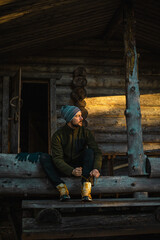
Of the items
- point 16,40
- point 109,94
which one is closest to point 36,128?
point 109,94

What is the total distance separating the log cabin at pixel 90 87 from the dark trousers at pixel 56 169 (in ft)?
0.96

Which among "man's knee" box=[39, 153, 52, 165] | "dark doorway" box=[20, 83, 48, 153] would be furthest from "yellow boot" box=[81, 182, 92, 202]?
"dark doorway" box=[20, 83, 48, 153]

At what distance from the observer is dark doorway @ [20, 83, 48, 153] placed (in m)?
12.0

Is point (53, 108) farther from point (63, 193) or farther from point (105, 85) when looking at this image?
point (63, 193)

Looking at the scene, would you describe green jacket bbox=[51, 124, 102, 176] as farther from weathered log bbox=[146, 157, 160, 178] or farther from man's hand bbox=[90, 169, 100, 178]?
weathered log bbox=[146, 157, 160, 178]

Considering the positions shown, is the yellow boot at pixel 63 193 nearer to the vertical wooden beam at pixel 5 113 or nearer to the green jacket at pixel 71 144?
the green jacket at pixel 71 144

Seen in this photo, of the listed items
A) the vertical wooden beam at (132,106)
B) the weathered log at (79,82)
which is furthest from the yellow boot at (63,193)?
the weathered log at (79,82)

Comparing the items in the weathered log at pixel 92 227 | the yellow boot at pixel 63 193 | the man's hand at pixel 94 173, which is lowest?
the weathered log at pixel 92 227

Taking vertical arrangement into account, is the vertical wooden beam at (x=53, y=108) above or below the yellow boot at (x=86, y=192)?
above

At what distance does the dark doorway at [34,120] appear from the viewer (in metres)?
12.0

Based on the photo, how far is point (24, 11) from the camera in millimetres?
6129

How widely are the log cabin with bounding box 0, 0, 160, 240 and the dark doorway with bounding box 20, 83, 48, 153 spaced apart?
3249mm

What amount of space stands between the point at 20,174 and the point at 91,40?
17.7 feet

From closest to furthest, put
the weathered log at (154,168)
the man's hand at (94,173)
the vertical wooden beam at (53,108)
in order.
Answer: the man's hand at (94,173) → the weathered log at (154,168) → the vertical wooden beam at (53,108)
